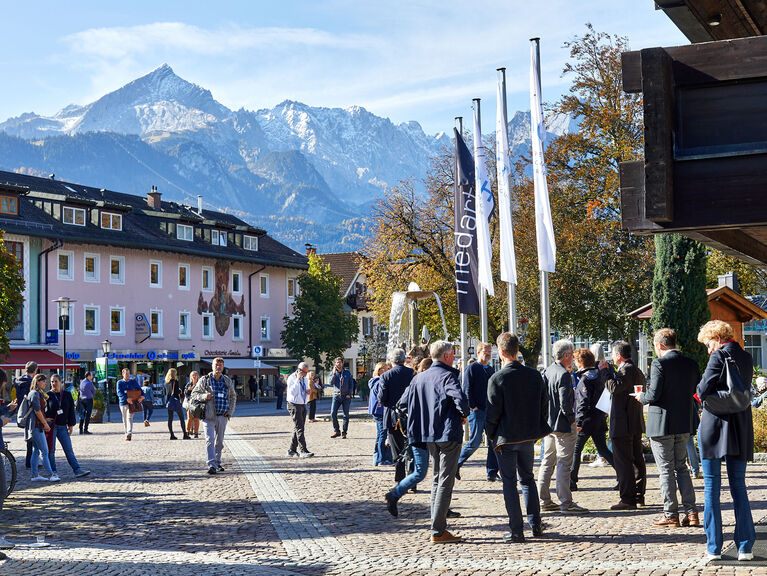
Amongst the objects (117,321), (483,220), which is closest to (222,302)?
(117,321)

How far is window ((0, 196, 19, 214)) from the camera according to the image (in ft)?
155

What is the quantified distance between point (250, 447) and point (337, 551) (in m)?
13.5

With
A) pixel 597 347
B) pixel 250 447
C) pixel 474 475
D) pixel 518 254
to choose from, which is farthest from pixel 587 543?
pixel 518 254

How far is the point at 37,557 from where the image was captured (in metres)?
8.66

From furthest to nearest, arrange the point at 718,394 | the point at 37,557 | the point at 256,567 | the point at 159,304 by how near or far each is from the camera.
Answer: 1. the point at 159,304
2. the point at 37,557
3. the point at 256,567
4. the point at 718,394

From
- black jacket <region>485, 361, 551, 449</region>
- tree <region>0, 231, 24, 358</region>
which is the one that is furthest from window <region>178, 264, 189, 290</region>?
black jacket <region>485, 361, 551, 449</region>

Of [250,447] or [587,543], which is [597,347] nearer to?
[587,543]

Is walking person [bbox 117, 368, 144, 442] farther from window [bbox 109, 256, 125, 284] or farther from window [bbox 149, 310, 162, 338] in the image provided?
window [bbox 149, 310, 162, 338]

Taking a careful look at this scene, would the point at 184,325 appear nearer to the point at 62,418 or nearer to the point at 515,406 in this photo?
the point at 62,418

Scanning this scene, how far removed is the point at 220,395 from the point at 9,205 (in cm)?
3551

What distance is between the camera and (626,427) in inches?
428

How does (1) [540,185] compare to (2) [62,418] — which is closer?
(2) [62,418]

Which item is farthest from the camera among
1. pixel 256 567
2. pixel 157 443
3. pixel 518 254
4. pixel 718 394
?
pixel 518 254

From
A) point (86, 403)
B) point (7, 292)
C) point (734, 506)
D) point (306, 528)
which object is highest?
point (7, 292)
